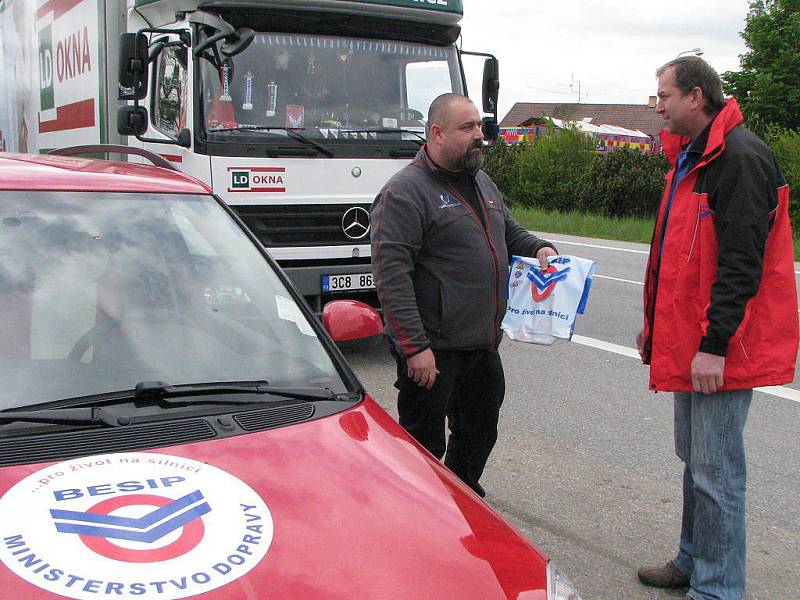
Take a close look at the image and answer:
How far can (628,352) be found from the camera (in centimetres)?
799

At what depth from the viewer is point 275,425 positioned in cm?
239

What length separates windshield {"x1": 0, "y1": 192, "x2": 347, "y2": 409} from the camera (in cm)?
246

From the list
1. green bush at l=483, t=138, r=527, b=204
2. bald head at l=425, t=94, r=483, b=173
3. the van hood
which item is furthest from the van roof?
green bush at l=483, t=138, r=527, b=204

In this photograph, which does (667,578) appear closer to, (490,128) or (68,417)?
(68,417)

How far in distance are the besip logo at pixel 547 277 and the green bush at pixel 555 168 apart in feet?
75.1

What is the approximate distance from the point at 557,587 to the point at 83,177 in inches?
73.3

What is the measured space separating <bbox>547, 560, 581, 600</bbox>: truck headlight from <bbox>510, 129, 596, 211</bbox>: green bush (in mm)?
24654

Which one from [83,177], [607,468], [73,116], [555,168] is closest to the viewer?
[83,177]

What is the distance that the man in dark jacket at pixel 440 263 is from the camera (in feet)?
11.7

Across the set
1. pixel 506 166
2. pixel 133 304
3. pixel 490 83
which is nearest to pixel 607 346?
pixel 490 83

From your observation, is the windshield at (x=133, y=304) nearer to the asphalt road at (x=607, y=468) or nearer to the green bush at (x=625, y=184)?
the asphalt road at (x=607, y=468)

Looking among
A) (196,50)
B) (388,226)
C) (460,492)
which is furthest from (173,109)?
(460,492)

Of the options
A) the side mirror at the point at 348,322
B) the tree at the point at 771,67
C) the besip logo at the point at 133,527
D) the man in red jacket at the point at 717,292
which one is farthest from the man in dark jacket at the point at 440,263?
the tree at the point at 771,67

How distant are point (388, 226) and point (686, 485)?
1496mm
